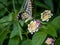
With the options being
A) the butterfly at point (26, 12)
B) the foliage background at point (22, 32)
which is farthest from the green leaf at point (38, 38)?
the butterfly at point (26, 12)

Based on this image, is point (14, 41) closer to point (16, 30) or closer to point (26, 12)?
point (16, 30)

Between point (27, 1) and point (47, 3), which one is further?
point (47, 3)

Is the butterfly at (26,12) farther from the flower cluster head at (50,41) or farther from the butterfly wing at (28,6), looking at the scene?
the flower cluster head at (50,41)

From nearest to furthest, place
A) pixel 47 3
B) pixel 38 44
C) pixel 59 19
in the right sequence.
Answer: pixel 38 44 < pixel 59 19 < pixel 47 3

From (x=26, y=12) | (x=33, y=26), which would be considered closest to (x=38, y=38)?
(x=33, y=26)

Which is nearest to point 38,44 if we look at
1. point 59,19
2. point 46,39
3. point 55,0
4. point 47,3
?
point 46,39

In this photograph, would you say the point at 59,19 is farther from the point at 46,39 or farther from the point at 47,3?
the point at 47,3

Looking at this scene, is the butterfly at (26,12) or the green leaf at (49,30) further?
the butterfly at (26,12)
